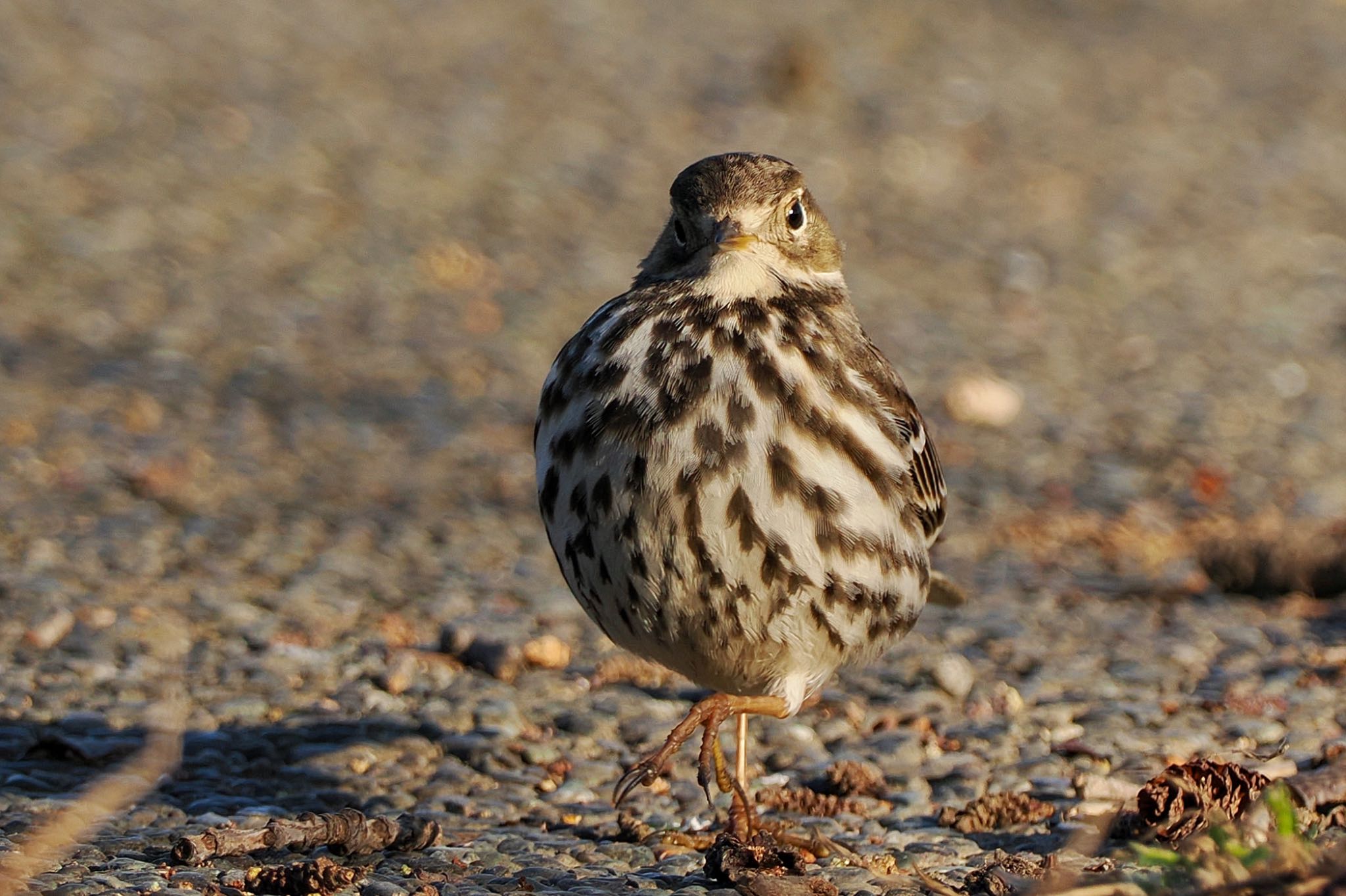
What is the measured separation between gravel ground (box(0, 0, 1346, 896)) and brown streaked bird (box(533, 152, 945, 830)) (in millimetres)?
607

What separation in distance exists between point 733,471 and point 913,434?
0.92 metres

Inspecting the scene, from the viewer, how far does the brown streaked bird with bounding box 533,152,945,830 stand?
4.99 metres

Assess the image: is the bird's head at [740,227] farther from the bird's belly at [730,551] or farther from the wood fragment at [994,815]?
the wood fragment at [994,815]

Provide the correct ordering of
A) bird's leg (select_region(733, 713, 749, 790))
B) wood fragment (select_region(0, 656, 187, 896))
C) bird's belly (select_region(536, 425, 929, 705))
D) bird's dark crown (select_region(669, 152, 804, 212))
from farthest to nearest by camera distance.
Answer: bird's leg (select_region(733, 713, 749, 790)), bird's dark crown (select_region(669, 152, 804, 212)), bird's belly (select_region(536, 425, 929, 705)), wood fragment (select_region(0, 656, 187, 896))

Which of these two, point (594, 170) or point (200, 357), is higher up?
point (594, 170)

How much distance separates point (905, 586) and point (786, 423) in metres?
0.75

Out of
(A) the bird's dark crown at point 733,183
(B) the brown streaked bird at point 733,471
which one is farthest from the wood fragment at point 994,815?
(A) the bird's dark crown at point 733,183

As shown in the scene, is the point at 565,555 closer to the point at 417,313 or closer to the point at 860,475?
the point at 860,475

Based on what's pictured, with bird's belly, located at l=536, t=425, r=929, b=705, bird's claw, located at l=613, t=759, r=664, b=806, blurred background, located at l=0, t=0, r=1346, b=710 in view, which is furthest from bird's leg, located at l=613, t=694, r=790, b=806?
blurred background, located at l=0, t=0, r=1346, b=710

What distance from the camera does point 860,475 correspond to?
17.2ft

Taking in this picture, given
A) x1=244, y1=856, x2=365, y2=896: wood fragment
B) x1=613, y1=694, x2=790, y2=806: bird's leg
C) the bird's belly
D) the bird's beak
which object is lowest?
x1=244, y1=856, x2=365, y2=896: wood fragment

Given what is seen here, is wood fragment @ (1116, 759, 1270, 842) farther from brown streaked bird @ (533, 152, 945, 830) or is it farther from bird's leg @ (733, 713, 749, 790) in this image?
bird's leg @ (733, 713, 749, 790)

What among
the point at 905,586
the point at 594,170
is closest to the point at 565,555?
the point at 905,586

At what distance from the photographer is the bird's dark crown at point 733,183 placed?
547 centimetres
